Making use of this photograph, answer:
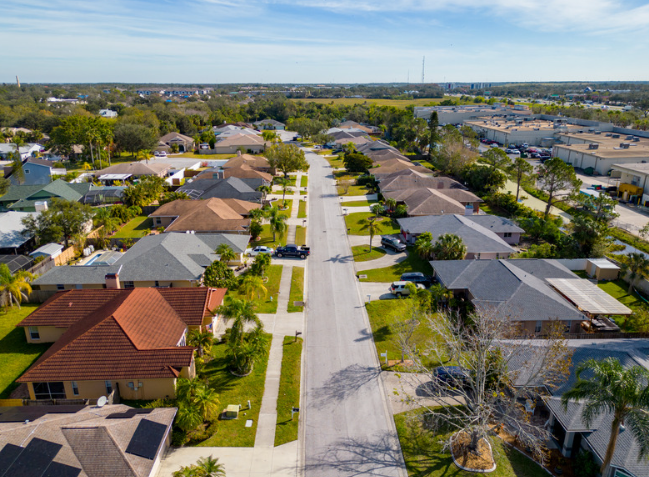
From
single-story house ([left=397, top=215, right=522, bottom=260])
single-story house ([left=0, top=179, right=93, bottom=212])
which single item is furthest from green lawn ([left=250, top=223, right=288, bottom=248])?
single-story house ([left=0, top=179, right=93, bottom=212])

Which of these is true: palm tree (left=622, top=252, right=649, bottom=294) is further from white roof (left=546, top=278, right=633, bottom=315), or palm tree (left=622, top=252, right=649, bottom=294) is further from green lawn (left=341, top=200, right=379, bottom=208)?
green lawn (left=341, top=200, right=379, bottom=208)

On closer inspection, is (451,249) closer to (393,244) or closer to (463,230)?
(463,230)

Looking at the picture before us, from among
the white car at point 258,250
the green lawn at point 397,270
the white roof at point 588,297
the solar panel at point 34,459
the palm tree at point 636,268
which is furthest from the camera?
the white car at point 258,250

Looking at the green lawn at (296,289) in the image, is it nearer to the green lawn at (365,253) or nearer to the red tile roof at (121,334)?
the green lawn at (365,253)

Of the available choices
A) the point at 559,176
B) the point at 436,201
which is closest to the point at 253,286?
the point at 436,201

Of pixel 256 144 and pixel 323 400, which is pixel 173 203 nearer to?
pixel 323 400

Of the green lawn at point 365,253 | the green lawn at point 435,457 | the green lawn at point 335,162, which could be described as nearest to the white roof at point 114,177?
the green lawn at point 335,162

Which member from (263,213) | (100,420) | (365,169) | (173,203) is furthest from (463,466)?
(365,169)
